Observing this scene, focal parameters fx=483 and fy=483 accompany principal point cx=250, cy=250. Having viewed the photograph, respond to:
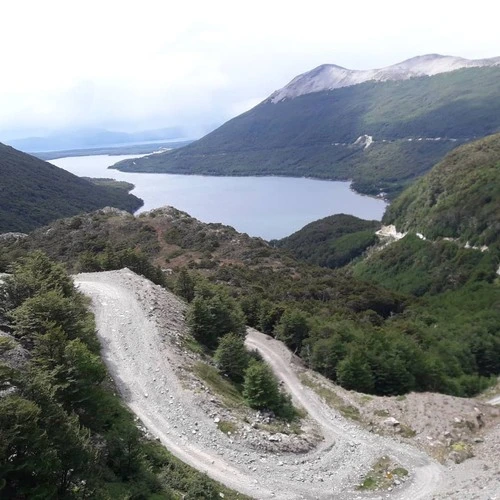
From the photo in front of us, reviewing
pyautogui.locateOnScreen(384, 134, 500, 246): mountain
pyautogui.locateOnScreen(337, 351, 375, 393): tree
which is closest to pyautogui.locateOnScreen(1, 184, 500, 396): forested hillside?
pyautogui.locateOnScreen(337, 351, 375, 393): tree

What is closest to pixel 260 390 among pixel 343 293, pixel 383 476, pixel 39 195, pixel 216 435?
pixel 216 435

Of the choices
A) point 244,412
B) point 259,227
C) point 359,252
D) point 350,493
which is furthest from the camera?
point 259,227

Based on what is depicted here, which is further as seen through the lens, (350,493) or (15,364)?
(350,493)

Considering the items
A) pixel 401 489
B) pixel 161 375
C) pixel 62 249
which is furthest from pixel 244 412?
pixel 62 249

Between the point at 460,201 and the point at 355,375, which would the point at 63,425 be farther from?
the point at 460,201

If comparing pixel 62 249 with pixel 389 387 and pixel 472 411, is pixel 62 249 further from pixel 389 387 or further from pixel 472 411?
pixel 472 411

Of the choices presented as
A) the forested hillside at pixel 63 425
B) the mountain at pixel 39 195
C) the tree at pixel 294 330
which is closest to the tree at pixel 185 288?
the tree at pixel 294 330
